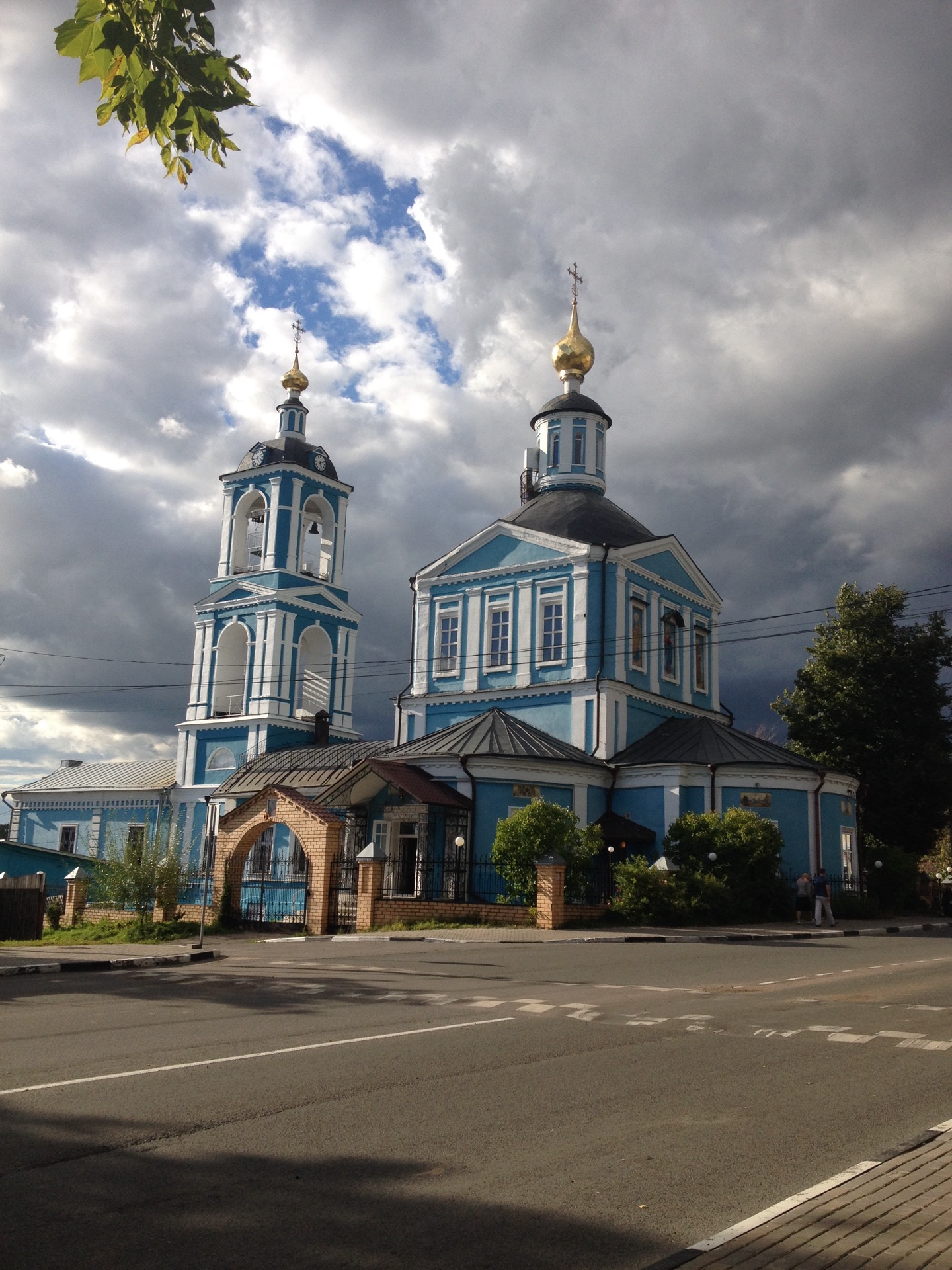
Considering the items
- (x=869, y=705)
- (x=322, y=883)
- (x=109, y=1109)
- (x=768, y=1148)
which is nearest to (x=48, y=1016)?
(x=109, y=1109)

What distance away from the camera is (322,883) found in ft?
79.9

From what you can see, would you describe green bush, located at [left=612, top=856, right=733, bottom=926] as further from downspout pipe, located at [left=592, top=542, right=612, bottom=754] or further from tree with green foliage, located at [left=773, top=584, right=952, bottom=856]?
tree with green foliage, located at [left=773, top=584, right=952, bottom=856]

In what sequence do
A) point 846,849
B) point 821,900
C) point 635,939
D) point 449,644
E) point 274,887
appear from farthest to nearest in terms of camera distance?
point 449,644, point 846,849, point 274,887, point 821,900, point 635,939

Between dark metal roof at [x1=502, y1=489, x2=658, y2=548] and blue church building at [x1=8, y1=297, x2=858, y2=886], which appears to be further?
dark metal roof at [x1=502, y1=489, x2=658, y2=548]

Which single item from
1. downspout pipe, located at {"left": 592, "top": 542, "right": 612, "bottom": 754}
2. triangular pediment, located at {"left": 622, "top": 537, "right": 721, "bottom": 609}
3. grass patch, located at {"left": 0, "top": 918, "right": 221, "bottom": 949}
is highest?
triangular pediment, located at {"left": 622, "top": 537, "right": 721, "bottom": 609}

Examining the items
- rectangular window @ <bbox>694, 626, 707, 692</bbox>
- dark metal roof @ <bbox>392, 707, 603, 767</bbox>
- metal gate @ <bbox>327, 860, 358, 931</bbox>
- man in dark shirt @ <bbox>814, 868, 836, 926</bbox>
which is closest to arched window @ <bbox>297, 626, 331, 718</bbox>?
dark metal roof @ <bbox>392, 707, 603, 767</bbox>

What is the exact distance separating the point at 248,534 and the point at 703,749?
24026mm

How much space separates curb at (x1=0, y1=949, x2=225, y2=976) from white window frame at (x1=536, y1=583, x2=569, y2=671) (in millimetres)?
A: 16485

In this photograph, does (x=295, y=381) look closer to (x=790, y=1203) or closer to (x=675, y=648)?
(x=675, y=648)

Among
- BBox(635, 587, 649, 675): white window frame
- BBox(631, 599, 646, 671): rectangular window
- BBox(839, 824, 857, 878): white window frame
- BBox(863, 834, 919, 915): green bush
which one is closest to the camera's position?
BBox(839, 824, 857, 878): white window frame

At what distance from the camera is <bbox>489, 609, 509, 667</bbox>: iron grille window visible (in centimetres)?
3441

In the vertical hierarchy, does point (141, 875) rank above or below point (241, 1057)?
above

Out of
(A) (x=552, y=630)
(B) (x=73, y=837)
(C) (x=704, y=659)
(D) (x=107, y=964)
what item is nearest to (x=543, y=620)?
(A) (x=552, y=630)

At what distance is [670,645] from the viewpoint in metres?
35.9
